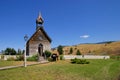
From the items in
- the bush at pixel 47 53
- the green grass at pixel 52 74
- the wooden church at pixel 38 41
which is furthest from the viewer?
the wooden church at pixel 38 41

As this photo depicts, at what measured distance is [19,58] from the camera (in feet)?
134

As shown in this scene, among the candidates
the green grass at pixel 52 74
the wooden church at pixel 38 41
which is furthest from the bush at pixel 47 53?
the green grass at pixel 52 74

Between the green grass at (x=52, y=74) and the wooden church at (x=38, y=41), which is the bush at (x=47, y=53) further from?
the green grass at (x=52, y=74)

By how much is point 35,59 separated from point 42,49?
7644mm

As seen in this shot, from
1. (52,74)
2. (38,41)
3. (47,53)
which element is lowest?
(52,74)

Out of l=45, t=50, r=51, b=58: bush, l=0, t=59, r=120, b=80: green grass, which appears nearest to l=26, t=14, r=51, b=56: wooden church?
l=45, t=50, r=51, b=58: bush

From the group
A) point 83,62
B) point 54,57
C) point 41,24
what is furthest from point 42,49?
point 83,62

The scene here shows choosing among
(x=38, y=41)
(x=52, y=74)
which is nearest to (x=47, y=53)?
(x=38, y=41)

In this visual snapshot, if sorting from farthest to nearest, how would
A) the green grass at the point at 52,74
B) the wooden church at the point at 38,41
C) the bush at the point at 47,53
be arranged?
the wooden church at the point at 38,41 → the bush at the point at 47,53 → the green grass at the point at 52,74

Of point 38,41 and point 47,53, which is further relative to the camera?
point 38,41

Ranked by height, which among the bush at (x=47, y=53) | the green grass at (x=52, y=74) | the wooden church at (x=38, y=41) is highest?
the wooden church at (x=38, y=41)

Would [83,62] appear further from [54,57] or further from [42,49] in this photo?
[42,49]

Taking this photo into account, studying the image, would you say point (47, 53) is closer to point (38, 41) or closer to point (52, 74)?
point (38, 41)

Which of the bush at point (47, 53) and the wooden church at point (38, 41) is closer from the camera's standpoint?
the bush at point (47, 53)
